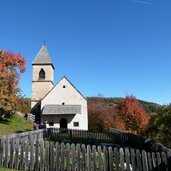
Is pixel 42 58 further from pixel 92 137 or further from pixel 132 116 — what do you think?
pixel 92 137

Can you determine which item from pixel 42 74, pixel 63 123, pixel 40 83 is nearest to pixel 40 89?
pixel 40 83

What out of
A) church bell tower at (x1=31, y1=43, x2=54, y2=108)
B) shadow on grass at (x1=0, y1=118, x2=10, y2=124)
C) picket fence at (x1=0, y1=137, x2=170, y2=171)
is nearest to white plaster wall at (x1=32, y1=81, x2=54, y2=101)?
church bell tower at (x1=31, y1=43, x2=54, y2=108)

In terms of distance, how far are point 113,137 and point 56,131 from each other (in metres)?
7.16

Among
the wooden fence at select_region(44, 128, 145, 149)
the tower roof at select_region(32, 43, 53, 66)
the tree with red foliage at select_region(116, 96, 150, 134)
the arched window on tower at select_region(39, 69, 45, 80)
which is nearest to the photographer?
the wooden fence at select_region(44, 128, 145, 149)

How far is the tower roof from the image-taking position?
45.6 metres

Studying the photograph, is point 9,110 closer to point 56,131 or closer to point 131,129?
point 56,131

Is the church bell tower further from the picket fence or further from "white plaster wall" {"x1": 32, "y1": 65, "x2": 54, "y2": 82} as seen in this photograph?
the picket fence

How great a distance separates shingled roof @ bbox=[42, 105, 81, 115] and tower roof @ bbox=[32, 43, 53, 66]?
11040mm

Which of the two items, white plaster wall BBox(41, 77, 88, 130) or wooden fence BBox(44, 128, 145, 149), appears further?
white plaster wall BBox(41, 77, 88, 130)

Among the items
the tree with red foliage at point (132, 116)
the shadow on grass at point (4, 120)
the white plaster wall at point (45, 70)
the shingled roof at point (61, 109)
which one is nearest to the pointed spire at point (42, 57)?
the white plaster wall at point (45, 70)

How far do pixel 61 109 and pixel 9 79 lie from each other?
10.7 meters

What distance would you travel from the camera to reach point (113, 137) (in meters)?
25.5

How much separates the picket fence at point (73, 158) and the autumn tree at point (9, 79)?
22199mm

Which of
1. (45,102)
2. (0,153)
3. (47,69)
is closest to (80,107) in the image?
(45,102)
